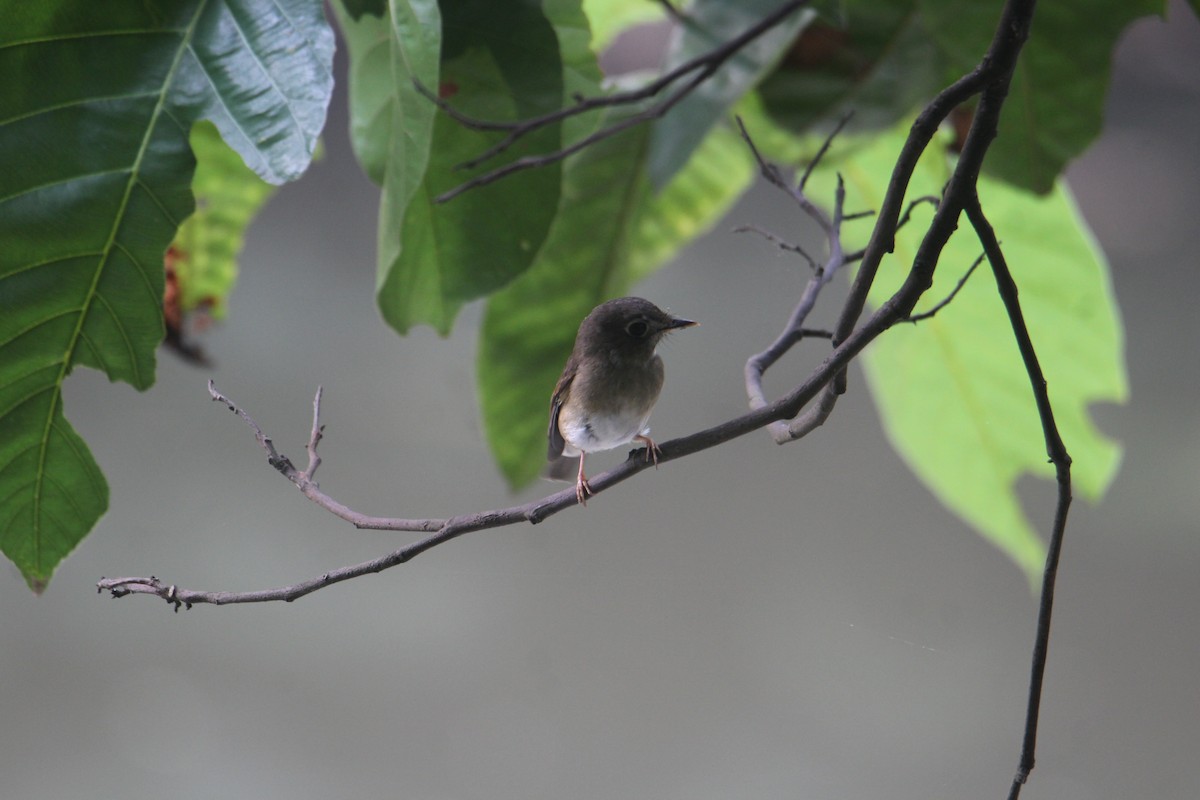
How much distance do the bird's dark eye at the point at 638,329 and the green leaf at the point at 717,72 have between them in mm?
342

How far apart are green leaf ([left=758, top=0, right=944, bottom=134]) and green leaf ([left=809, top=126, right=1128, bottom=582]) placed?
0.06 metres

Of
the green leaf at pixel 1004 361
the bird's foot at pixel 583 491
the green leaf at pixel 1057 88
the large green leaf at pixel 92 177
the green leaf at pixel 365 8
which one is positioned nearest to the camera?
the bird's foot at pixel 583 491

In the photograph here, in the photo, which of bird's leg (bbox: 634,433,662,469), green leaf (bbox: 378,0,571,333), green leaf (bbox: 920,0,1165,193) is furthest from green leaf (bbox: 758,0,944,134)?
bird's leg (bbox: 634,433,662,469)

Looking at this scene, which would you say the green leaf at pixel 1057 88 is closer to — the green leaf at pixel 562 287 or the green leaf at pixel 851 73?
the green leaf at pixel 851 73

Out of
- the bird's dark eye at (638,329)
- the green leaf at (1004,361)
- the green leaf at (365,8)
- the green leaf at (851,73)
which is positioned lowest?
Answer: the green leaf at (1004,361)

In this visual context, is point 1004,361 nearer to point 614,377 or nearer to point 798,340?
point 798,340

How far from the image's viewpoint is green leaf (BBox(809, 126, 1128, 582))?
1.17 metres

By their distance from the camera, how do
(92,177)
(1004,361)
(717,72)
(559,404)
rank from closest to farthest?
(559,404) → (92,177) → (717,72) → (1004,361)

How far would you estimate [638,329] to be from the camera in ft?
1.88

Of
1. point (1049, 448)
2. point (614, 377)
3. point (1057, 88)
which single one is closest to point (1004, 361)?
point (1057, 88)

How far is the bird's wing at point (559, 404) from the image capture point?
64cm

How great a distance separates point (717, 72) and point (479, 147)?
0.22 m

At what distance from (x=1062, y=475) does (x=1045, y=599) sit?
→ 0.22 ft

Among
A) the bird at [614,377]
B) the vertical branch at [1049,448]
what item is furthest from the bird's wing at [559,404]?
the vertical branch at [1049,448]
